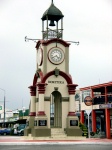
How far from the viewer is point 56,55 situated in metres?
43.5

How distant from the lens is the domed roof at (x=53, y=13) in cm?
4414

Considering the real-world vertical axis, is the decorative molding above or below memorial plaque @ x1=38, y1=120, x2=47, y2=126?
above

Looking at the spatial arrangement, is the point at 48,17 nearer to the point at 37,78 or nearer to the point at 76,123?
the point at 37,78

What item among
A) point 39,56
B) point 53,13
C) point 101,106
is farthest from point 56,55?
point 101,106

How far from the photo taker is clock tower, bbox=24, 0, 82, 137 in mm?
41469

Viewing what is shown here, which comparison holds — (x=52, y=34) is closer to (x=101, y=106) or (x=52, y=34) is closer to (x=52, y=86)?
(x=52, y=86)

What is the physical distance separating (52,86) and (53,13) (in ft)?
28.4

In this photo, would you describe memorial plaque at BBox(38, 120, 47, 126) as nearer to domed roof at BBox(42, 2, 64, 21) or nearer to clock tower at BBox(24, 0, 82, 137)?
clock tower at BBox(24, 0, 82, 137)

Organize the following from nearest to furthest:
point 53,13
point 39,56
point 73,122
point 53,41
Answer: point 73,122, point 53,41, point 53,13, point 39,56

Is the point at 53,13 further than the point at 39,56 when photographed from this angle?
No

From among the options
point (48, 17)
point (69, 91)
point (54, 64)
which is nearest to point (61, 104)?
point (69, 91)

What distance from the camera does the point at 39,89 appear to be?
136 feet

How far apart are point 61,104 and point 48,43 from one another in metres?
7.10

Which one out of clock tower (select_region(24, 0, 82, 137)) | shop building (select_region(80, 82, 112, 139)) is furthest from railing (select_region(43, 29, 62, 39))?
shop building (select_region(80, 82, 112, 139))
